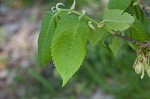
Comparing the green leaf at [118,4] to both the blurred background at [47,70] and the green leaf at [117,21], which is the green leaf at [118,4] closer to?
the green leaf at [117,21]

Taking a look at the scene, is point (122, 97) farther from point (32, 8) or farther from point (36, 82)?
point (32, 8)

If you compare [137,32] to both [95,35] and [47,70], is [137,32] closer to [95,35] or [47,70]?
[95,35]

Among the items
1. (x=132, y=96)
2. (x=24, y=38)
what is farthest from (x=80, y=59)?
(x=24, y=38)

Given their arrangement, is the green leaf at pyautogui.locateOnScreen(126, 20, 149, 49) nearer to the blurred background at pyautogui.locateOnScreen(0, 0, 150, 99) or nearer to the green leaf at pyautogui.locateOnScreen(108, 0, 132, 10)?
the green leaf at pyautogui.locateOnScreen(108, 0, 132, 10)

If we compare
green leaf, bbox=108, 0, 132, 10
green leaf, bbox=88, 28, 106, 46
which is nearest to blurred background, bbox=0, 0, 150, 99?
green leaf, bbox=108, 0, 132, 10

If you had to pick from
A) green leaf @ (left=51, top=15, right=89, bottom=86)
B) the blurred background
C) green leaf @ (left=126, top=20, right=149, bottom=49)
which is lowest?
the blurred background

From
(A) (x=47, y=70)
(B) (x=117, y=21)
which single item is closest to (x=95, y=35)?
(B) (x=117, y=21)
